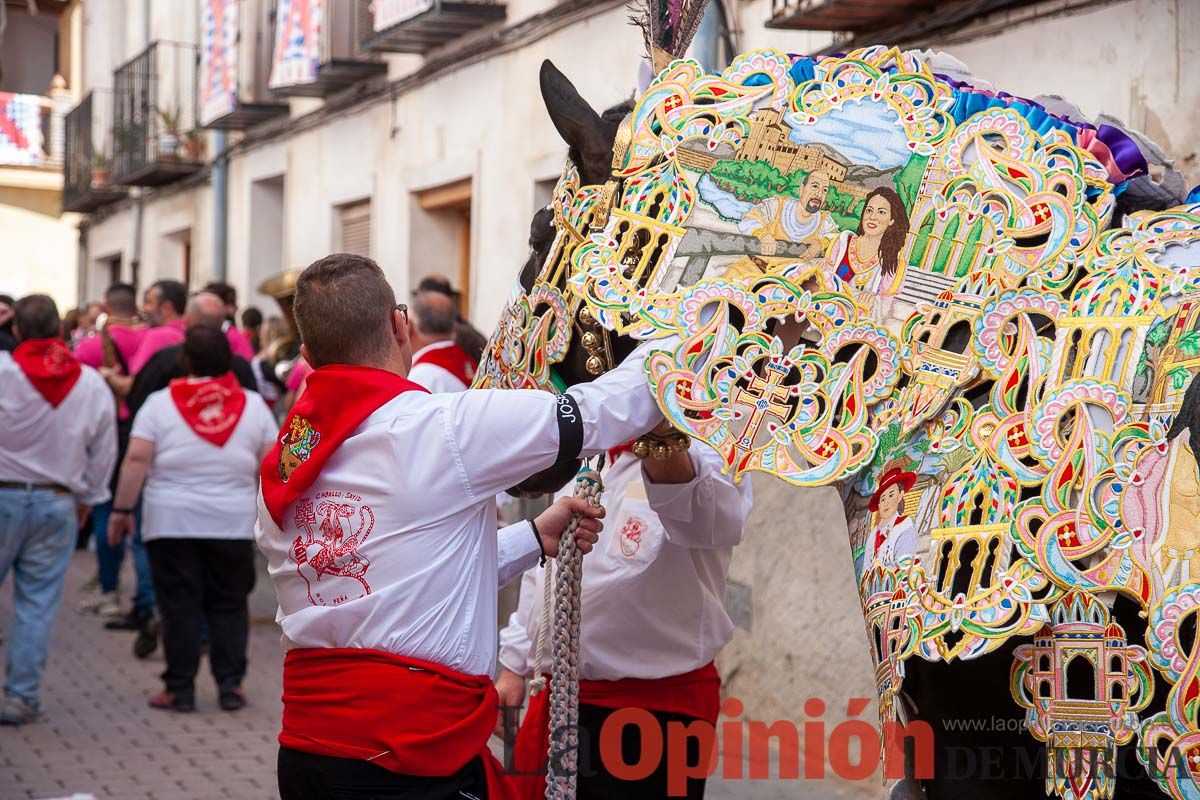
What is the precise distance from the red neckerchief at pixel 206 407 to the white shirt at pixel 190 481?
0.10 ft

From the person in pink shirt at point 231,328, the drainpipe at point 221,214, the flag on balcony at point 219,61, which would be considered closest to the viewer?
the person in pink shirt at point 231,328

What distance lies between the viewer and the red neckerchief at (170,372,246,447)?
24.3 ft

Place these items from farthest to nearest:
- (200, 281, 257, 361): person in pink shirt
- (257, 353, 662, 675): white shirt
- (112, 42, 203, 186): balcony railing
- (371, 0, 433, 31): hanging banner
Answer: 1. (112, 42, 203, 186): balcony railing
2. (371, 0, 433, 31): hanging banner
3. (200, 281, 257, 361): person in pink shirt
4. (257, 353, 662, 675): white shirt

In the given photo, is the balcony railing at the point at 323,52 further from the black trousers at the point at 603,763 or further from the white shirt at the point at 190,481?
the black trousers at the point at 603,763

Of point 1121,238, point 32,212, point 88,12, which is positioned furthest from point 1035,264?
point 32,212

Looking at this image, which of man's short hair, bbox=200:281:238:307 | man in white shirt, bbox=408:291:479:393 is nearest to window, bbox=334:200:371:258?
man's short hair, bbox=200:281:238:307

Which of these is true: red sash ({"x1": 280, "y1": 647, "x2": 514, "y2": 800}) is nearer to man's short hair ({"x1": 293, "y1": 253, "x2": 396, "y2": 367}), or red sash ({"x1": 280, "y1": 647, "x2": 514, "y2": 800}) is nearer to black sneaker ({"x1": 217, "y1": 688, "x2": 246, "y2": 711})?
man's short hair ({"x1": 293, "y1": 253, "x2": 396, "y2": 367})

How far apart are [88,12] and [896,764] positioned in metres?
25.0

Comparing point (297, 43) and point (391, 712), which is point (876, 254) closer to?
point (391, 712)

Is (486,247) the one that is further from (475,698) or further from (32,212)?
(32,212)

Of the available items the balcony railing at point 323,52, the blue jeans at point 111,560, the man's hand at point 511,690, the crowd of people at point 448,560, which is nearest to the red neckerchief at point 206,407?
the blue jeans at point 111,560

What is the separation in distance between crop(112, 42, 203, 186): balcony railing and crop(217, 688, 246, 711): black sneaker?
11425 millimetres

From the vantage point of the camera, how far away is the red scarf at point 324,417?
2703 millimetres

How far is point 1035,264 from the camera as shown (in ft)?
7.55
